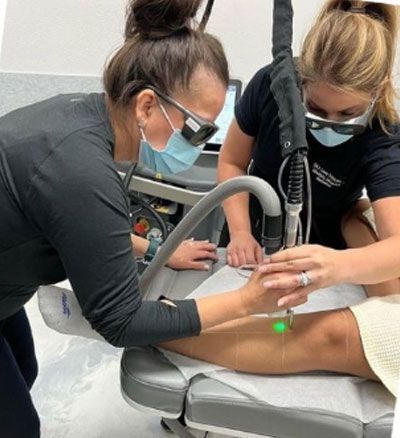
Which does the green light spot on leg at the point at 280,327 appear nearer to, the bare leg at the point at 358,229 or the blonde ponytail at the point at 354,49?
the bare leg at the point at 358,229

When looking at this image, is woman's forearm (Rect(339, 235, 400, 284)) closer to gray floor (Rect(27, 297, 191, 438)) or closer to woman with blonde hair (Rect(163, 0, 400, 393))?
woman with blonde hair (Rect(163, 0, 400, 393))

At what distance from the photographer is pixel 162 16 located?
3.76 ft

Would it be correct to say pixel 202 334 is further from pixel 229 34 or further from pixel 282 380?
pixel 229 34

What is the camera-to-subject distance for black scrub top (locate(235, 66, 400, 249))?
1.40 m

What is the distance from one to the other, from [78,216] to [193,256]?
0.65 m

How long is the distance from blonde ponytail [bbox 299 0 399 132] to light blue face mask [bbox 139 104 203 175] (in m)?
0.36

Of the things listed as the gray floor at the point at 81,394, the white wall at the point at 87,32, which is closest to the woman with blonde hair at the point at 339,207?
the gray floor at the point at 81,394

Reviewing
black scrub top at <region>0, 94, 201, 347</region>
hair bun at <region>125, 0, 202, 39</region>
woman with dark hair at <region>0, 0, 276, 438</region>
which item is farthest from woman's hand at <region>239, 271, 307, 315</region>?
hair bun at <region>125, 0, 202, 39</region>

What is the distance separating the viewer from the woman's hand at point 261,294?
1.17 metres

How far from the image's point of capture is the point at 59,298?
128cm

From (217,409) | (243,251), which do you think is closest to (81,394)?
(243,251)

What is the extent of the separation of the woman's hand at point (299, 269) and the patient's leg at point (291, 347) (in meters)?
0.09

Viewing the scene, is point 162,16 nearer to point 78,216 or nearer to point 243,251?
point 78,216

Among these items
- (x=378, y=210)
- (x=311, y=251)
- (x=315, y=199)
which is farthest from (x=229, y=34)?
(x=311, y=251)
